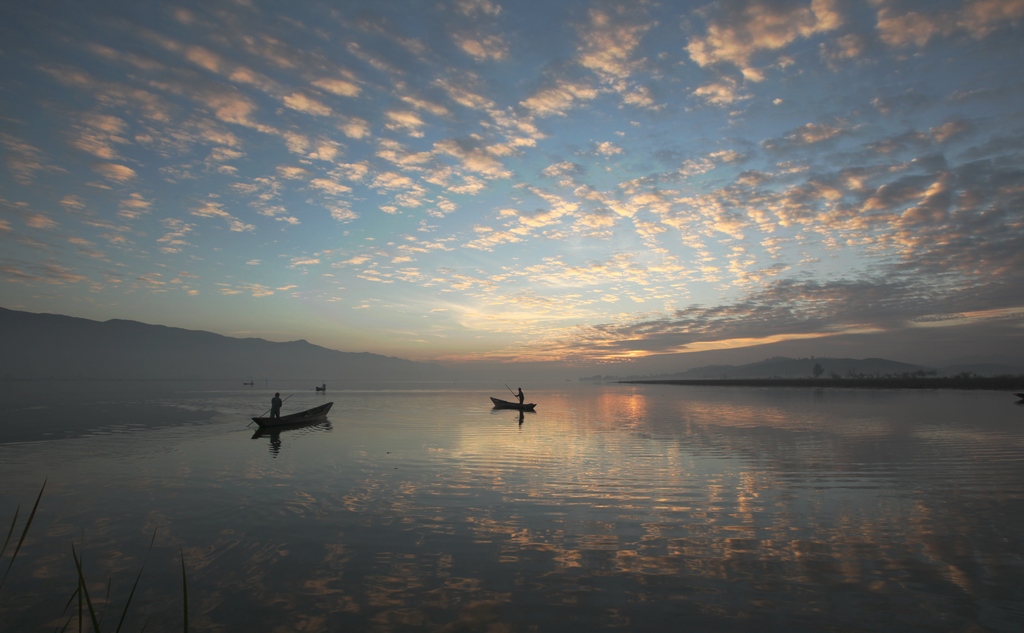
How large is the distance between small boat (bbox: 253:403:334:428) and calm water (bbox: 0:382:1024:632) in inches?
314

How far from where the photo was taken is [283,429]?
35156 mm

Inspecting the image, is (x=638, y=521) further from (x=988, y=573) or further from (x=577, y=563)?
(x=988, y=573)

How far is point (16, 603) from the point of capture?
9.34 meters

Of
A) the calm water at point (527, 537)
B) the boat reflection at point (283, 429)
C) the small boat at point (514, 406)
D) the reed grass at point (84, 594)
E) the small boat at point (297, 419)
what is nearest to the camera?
the reed grass at point (84, 594)

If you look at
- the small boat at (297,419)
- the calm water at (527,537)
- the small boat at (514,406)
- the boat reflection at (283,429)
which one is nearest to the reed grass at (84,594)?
the calm water at (527,537)

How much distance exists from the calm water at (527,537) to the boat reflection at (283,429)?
Answer: 446 cm

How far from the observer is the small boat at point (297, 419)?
3375cm

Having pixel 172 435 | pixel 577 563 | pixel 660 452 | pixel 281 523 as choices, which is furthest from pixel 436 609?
pixel 172 435

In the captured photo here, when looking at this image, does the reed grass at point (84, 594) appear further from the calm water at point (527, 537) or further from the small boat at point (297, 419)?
the small boat at point (297, 419)

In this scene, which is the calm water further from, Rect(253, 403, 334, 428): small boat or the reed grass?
Rect(253, 403, 334, 428): small boat

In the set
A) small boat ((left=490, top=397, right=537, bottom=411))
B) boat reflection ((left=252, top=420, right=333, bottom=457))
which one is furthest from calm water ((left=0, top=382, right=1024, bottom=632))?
small boat ((left=490, top=397, right=537, bottom=411))

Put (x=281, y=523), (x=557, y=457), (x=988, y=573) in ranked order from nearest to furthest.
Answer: (x=988, y=573) < (x=281, y=523) < (x=557, y=457)

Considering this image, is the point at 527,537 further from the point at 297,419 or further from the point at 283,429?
the point at 297,419

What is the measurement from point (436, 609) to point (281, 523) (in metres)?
6.41
